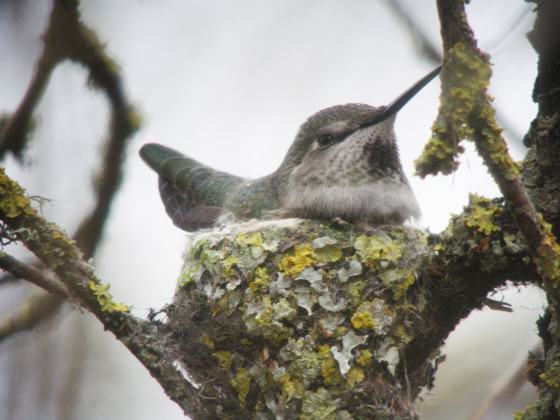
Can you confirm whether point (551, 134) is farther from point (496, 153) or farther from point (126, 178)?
point (126, 178)

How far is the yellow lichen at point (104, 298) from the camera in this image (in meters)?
2.70

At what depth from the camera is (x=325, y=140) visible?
4.02 meters

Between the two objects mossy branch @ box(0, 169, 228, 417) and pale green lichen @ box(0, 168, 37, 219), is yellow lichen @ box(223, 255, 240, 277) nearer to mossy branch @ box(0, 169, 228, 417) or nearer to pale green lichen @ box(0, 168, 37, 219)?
mossy branch @ box(0, 169, 228, 417)

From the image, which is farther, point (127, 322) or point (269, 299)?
point (269, 299)

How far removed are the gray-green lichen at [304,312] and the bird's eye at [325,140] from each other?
0.59m

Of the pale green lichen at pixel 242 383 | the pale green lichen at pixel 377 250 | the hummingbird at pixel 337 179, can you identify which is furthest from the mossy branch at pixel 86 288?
the hummingbird at pixel 337 179

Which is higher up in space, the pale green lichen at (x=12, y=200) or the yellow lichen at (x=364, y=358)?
the pale green lichen at (x=12, y=200)

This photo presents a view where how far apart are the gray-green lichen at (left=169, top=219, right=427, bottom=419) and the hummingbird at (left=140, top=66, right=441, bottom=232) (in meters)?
0.21

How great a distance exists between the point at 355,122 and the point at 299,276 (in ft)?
3.45

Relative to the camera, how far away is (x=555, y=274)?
1808mm

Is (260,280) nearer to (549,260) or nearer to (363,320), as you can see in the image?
(363,320)

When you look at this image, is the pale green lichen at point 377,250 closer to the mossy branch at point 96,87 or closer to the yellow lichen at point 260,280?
the yellow lichen at point 260,280

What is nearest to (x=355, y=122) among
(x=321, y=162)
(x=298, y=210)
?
(x=321, y=162)

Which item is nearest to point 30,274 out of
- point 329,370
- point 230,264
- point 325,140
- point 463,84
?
point 230,264
